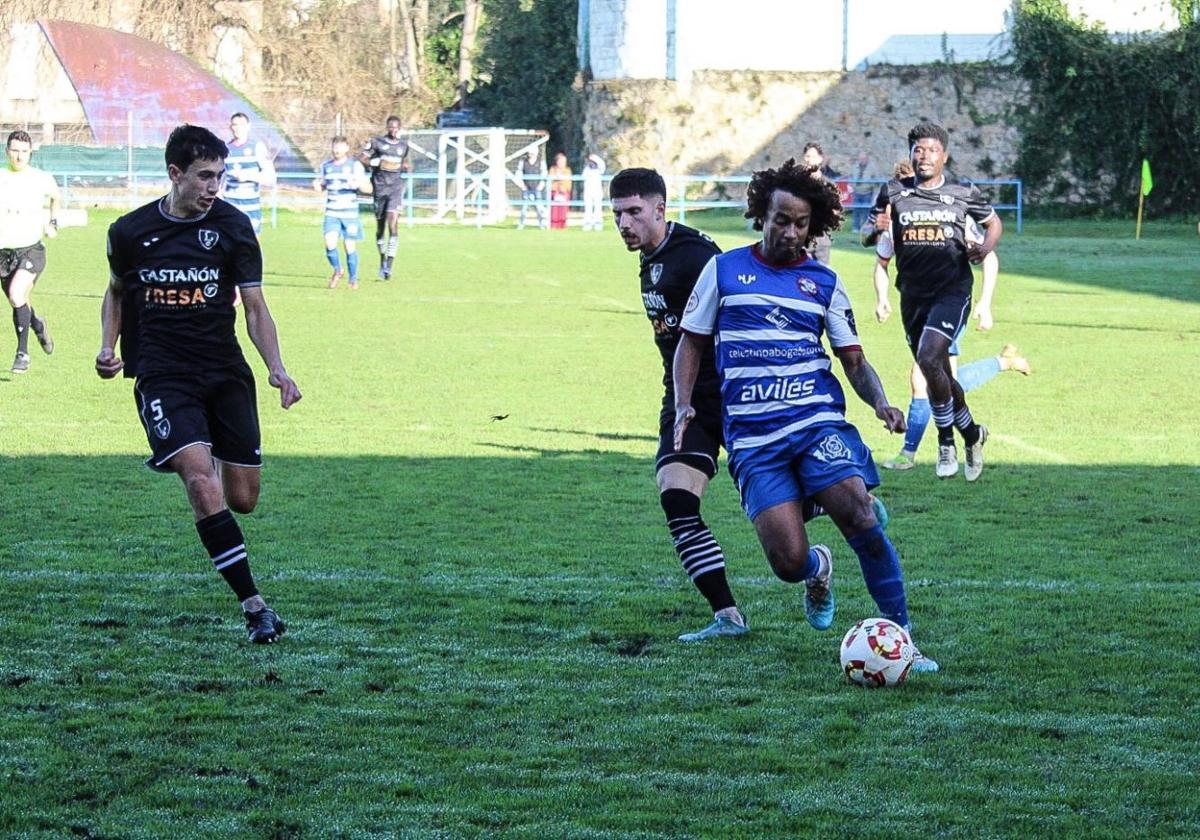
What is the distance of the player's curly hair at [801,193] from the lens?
657 centimetres

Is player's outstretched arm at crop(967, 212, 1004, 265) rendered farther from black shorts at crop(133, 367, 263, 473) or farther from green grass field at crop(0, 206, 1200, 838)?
black shorts at crop(133, 367, 263, 473)

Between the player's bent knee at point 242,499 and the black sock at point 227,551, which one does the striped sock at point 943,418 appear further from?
the black sock at point 227,551

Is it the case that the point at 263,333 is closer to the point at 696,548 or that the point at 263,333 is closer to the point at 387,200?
the point at 696,548

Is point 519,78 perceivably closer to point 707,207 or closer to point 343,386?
point 707,207

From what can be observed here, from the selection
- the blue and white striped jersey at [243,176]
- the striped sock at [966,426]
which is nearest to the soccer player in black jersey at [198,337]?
the striped sock at [966,426]

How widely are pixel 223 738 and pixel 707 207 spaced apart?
142 feet

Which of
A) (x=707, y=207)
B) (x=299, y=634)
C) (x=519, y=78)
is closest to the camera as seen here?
(x=299, y=634)

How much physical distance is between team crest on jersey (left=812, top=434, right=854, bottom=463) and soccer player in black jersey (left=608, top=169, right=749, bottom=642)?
0.85m

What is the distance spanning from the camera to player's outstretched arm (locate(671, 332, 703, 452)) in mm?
6887

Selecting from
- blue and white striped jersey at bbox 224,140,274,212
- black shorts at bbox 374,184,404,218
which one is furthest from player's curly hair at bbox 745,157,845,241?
black shorts at bbox 374,184,404,218

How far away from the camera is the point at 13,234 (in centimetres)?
1580

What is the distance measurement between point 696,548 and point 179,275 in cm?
230

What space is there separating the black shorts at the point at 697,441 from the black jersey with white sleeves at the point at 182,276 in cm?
175

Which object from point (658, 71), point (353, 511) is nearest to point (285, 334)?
point (353, 511)
